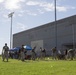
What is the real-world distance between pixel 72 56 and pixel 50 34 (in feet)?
144

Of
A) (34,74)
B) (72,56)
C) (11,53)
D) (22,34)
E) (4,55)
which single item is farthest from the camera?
(22,34)

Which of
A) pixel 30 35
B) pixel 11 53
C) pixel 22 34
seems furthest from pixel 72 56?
pixel 22 34

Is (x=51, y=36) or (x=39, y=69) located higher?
(x=51, y=36)

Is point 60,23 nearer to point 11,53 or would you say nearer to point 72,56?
point 11,53

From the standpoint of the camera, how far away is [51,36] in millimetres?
79125

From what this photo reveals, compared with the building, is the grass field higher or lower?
lower

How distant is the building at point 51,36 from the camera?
68562mm

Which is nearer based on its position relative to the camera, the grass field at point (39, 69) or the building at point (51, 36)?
the grass field at point (39, 69)

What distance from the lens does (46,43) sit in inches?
3211

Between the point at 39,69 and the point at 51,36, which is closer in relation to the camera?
the point at 39,69

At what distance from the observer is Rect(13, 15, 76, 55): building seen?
6856 centimetres

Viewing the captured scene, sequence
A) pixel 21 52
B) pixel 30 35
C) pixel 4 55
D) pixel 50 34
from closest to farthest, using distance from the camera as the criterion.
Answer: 1. pixel 4 55
2. pixel 21 52
3. pixel 50 34
4. pixel 30 35

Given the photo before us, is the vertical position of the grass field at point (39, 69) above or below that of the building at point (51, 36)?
below

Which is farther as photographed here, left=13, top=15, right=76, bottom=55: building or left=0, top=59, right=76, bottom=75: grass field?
left=13, top=15, right=76, bottom=55: building
